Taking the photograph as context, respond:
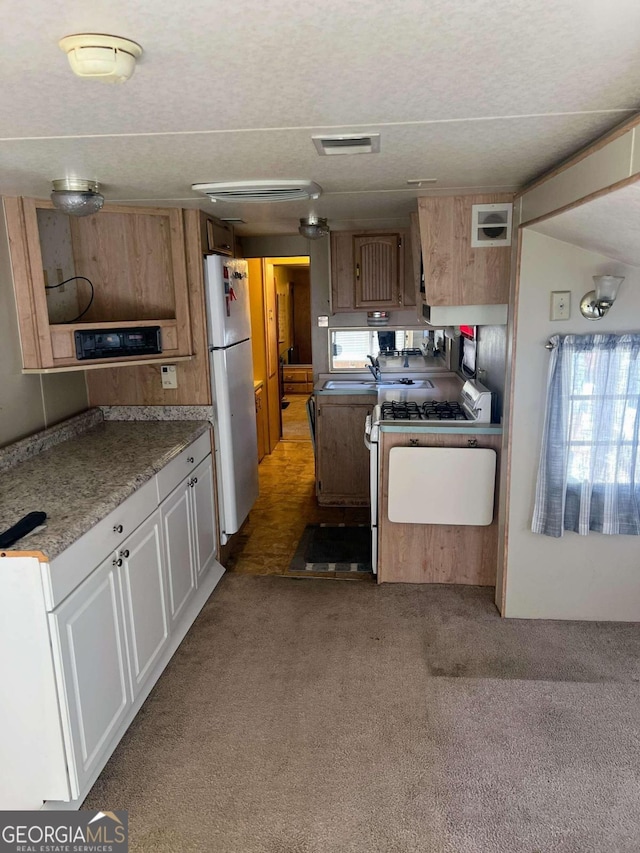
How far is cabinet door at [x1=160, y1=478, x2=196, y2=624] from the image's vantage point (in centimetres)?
268

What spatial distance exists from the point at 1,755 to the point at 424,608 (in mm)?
1986

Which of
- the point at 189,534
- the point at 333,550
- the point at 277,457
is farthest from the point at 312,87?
the point at 277,457

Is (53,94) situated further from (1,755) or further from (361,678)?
(361,678)

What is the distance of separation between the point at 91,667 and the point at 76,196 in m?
1.69

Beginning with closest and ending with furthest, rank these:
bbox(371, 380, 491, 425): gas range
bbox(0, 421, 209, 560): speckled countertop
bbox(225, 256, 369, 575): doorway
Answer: bbox(0, 421, 209, 560): speckled countertop, bbox(371, 380, 491, 425): gas range, bbox(225, 256, 369, 575): doorway

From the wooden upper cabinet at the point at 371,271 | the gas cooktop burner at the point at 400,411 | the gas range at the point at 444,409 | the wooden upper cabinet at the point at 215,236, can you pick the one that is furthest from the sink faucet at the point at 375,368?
the wooden upper cabinet at the point at 215,236

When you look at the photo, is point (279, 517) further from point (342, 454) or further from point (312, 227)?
point (312, 227)

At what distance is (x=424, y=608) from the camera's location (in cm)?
312

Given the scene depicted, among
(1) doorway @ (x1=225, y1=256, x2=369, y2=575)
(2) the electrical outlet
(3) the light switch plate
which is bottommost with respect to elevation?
(1) doorway @ (x1=225, y1=256, x2=369, y2=575)

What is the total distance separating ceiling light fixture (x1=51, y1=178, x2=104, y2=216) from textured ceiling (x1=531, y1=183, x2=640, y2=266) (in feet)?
A: 5.77

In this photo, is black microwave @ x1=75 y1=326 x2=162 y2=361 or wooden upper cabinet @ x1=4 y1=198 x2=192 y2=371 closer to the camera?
black microwave @ x1=75 y1=326 x2=162 y2=361

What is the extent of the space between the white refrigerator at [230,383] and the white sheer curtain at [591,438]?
67.6 inches

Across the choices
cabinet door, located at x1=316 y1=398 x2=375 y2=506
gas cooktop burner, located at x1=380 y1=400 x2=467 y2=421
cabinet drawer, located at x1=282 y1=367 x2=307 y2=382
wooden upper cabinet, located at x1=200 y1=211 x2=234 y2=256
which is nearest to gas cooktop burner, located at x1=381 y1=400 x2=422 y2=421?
gas cooktop burner, located at x1=380 y1=400 x2=467 y2=421

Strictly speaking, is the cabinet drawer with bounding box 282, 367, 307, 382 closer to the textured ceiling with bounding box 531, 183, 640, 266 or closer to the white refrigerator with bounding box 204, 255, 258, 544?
the white refrigerator with bounding box 204, 255, 258, 544
